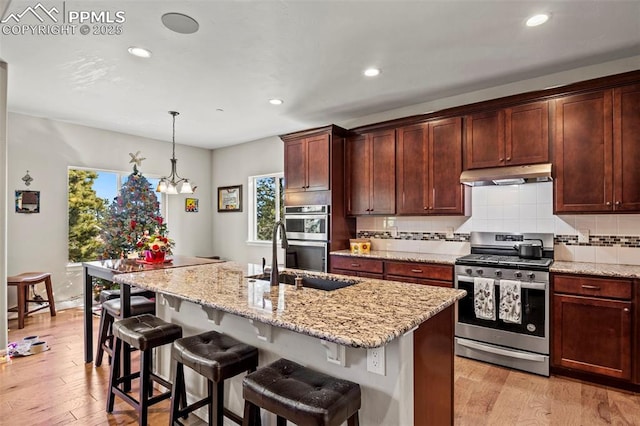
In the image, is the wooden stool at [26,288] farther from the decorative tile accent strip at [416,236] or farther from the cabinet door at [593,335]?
the cabinet door at [593,335]

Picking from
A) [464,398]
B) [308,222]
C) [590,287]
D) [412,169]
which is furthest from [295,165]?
[590,287]

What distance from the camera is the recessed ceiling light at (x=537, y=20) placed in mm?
2338

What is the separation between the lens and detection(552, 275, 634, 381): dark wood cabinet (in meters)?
2.60

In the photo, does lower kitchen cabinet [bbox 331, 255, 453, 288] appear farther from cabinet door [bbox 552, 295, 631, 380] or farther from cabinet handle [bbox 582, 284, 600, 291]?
cabinet handle [bbox 582, 284, 600, 291]

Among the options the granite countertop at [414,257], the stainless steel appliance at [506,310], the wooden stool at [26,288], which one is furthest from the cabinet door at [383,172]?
the wooden stool at [26,288]

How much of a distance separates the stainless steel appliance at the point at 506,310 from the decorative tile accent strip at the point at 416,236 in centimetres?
48

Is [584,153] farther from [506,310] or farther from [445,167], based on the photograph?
[506,310]

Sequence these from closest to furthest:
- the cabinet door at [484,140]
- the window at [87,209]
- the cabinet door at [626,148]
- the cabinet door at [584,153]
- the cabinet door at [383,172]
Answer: the cabinet door at [626,148], the cabinet door at [584,153], the cabinet door at [484,140], the cabinet door at [383,172], the window at [87,209]

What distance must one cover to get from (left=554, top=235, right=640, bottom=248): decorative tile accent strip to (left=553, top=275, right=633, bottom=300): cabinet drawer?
2.14 ft

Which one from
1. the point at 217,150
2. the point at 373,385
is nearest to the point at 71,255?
the point at 217,150

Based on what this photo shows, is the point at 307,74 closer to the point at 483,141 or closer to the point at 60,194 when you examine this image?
the point at 483,141

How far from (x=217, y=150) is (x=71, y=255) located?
10.1 feet

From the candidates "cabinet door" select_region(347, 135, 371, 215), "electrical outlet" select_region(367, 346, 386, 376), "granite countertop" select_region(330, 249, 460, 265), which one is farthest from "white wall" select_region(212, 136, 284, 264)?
"electrical outlet" select_region(367, 346, 386, 376)

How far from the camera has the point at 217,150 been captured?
689 cm
